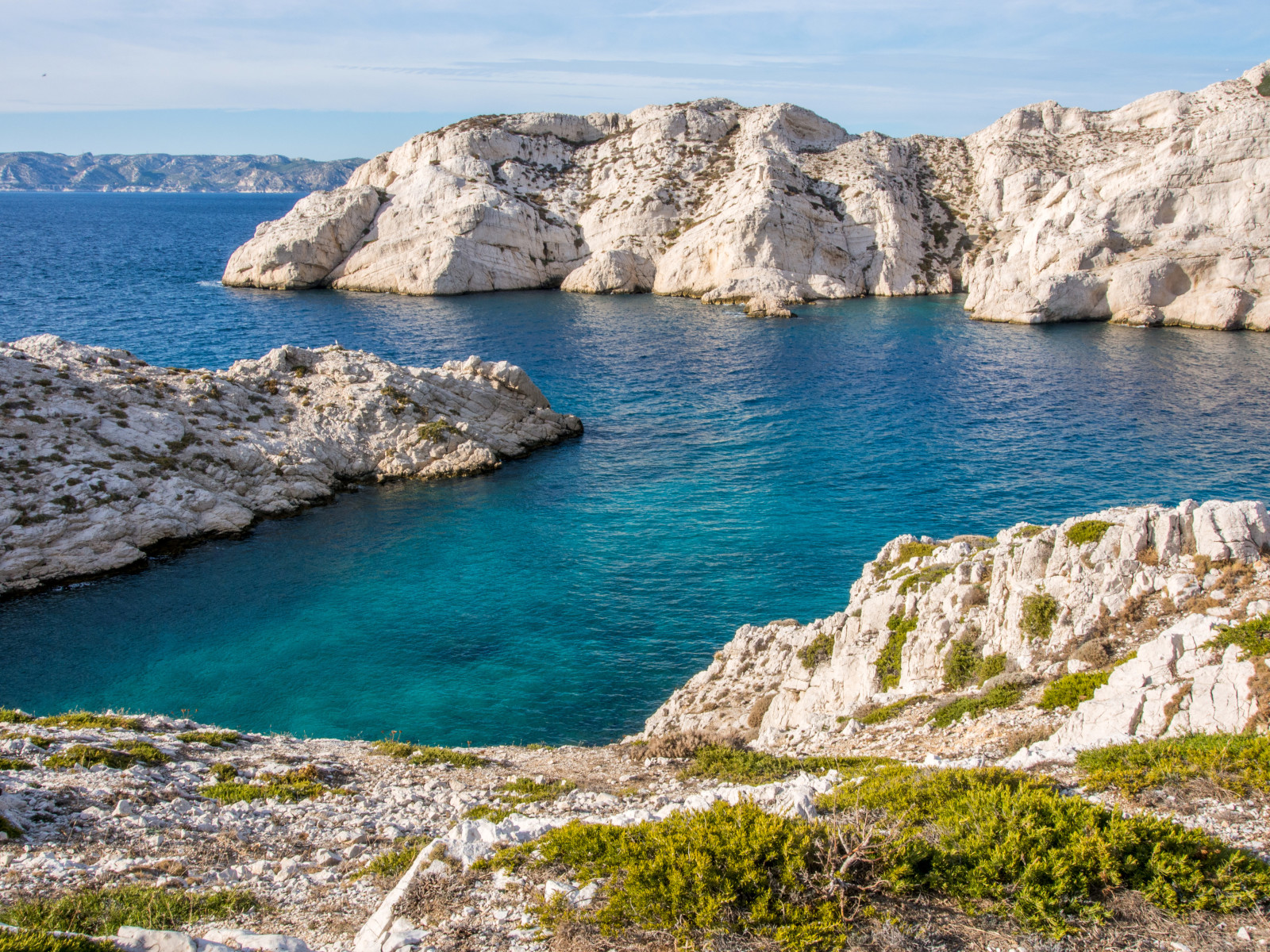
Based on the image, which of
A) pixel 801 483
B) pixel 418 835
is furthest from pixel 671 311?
pixel 418 835

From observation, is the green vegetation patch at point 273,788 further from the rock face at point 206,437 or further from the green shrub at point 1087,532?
the rock face at point 206,437

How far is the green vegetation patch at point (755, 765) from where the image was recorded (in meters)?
15.1

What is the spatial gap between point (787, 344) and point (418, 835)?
245 ft

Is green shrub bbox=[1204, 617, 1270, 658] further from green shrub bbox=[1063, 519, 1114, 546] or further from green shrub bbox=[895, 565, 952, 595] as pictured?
green shrub bbox=[895, 565, 952, 595]

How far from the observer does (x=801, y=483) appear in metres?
44.4

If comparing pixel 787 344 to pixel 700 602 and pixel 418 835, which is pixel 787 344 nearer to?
pixel 700 602

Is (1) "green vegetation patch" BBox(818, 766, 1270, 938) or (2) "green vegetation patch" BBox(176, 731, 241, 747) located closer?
(1) "green vegetation patch" BBox(818, 766, 1270, 938)

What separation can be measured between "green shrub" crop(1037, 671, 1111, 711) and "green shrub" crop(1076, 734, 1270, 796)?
10.2 feet

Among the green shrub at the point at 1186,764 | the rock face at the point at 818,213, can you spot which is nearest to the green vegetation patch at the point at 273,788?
the green shrub at the point at 1186,764

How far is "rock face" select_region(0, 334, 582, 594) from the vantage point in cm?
3619

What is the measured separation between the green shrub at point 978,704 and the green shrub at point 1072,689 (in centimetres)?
76

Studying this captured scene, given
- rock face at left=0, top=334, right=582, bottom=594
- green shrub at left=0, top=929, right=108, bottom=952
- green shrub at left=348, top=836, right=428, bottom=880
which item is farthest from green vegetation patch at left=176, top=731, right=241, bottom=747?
rock face at left=0, top=334, right=582, bottom=594

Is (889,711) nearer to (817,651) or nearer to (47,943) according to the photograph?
(817,651)

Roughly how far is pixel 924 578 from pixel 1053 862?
14178mm
